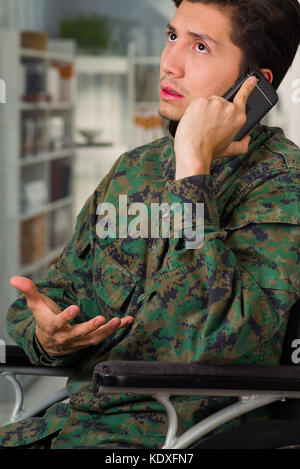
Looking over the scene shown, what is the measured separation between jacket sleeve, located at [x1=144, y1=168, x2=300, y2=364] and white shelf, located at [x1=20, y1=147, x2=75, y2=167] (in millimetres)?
2838

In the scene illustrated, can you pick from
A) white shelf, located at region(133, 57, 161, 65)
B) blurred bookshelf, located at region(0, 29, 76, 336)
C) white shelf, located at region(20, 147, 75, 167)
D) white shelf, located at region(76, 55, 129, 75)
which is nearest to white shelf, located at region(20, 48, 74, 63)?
blurred bookshelf, located at region(0, 29, 76, 336)

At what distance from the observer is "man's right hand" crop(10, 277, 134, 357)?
1069 mm

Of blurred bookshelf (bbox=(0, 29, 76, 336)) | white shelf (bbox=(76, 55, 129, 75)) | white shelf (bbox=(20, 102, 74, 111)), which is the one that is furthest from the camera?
white shelf (bbox=(76, 55, 129, 75))

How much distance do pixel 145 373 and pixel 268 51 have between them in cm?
63

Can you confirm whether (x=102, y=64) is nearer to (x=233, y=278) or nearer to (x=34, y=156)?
(x=34, y=156)

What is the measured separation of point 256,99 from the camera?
1221 mm

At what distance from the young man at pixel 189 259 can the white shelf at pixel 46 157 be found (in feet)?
8.51

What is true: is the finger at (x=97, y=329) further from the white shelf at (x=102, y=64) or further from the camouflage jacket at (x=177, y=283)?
the white shelf at (x=102, y=64)

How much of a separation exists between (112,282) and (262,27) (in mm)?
534

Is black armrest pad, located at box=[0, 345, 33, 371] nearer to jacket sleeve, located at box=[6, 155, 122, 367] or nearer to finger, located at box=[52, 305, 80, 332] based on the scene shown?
jacket sleeve, located at box=[6, 155, 122, 367]

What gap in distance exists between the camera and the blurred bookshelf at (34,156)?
3.30 metres

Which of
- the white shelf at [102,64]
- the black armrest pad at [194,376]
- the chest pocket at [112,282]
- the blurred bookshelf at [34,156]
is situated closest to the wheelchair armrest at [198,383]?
the black armrest pad at [194,376]

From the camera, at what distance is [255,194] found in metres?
1.17

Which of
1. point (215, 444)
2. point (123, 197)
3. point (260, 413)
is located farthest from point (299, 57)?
point (215, 444)
